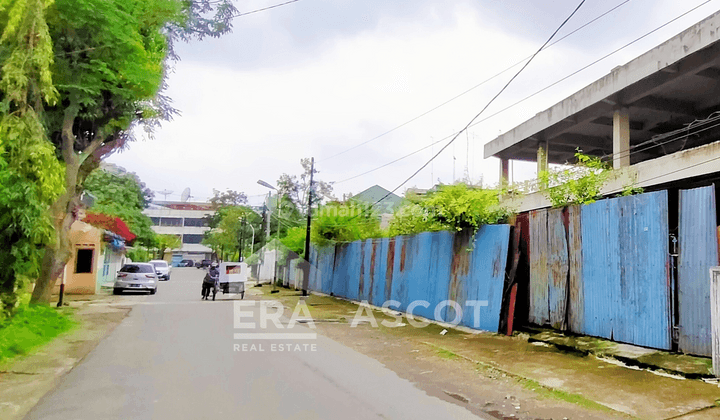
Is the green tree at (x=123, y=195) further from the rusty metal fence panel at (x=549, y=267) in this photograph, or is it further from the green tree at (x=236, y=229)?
the rusty metal fence panel at (x=549, y=267)

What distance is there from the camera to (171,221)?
10206 centimetres

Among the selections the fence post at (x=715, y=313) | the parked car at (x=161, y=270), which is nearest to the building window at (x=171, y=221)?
the parked car at (x=161, y=270)

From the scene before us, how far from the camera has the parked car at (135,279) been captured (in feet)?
72.8

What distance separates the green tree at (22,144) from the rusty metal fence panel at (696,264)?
10.1 m

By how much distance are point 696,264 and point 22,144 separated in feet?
34.9

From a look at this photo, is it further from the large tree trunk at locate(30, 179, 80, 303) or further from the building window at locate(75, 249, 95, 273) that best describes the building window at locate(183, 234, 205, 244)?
the large tree trunk at locate(30, 179, 80, 303)

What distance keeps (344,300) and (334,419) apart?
15229 mm

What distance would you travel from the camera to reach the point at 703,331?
623 centimetres

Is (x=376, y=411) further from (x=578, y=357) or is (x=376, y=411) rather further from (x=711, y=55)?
(x=711, y=55)

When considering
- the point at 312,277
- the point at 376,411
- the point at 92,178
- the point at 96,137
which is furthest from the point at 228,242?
the point at 376,411

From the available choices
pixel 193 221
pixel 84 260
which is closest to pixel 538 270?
pixel 84 260

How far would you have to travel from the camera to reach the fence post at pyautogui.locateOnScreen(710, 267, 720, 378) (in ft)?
18.6

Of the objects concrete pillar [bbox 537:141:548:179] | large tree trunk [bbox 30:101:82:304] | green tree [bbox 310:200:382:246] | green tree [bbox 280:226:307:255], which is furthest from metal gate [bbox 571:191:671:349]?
green tree [bbox 280:226:307:255]

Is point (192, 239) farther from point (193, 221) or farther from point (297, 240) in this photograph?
point (297, 240)
